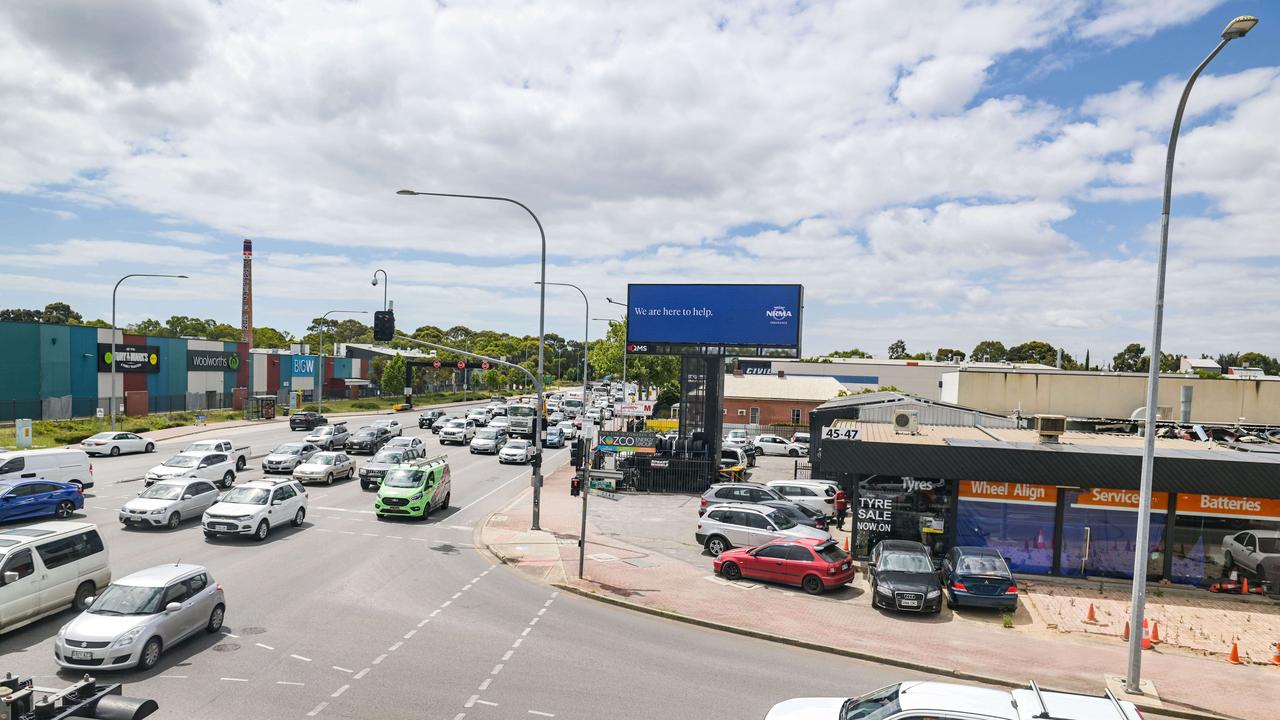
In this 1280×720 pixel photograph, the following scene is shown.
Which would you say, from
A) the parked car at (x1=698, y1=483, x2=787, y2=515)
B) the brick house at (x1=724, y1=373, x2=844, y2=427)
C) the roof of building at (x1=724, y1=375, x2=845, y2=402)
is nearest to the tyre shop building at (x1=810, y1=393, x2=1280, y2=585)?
the parked car at (x1=698, y1=483, x2=787, y2=515)

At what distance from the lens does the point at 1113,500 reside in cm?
2039

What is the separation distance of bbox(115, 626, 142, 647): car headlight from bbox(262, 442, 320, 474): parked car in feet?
79.3

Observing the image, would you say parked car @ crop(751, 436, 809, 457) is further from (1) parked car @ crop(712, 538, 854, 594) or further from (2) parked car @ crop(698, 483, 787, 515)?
(1) parked car @ crop(712, 538, 854, 594)

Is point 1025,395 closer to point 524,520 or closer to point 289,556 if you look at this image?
point 524,520

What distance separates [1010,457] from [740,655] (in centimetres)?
1096

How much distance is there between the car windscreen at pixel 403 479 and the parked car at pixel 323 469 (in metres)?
7.76

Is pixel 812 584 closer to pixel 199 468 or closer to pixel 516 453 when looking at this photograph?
pixel 199 468

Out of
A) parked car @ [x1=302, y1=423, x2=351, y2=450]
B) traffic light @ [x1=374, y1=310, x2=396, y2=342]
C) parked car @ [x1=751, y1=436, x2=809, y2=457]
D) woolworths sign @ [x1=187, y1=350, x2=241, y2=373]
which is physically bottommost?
parked car @ [x1=751, y1=436, x2=809, y2=457]

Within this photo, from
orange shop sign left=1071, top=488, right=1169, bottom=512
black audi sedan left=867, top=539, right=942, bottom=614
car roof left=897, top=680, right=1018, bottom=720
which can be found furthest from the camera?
orange shop sign left=1071, top=488, right=1169, bottom=512

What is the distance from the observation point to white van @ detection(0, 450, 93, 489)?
25.0 metres

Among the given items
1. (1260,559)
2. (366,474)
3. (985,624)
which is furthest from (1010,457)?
(366,474)

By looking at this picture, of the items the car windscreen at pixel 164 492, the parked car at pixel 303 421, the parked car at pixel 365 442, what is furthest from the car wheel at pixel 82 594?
the parked car at pixel 303 421

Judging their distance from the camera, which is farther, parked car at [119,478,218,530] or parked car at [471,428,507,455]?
parked car at [471,428,507,455]

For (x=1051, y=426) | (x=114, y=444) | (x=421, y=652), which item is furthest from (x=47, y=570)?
(x=114, y=444)
